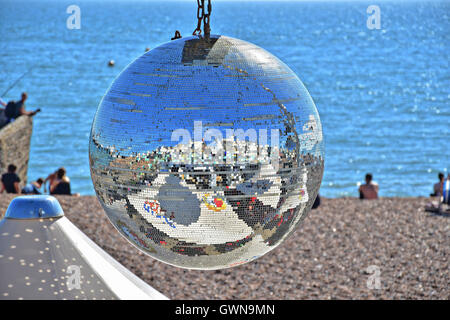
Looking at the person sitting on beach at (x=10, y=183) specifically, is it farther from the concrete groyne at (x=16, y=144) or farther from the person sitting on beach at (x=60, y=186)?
the concrete groyne at (x=16, y=144)

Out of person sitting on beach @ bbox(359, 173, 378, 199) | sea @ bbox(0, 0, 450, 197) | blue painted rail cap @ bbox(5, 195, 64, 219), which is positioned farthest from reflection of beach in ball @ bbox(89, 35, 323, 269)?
person sitting on beach @ bbox(359, 173, 378, 199)

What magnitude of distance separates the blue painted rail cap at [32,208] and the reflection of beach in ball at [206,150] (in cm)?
276

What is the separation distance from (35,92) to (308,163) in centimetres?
4722

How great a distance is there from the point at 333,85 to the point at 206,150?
49827 mm

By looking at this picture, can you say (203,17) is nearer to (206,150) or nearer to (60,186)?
(206,150)

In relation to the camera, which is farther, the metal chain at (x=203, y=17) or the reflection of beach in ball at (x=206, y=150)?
the metal chain at (x=203, y=17)

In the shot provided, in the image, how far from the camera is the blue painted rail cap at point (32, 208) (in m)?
6.47

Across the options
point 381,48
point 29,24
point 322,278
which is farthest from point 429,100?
point 29,24

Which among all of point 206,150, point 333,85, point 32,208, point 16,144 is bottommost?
point 32,208

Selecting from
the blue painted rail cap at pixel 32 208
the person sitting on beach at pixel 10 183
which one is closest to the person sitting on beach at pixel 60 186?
the person sitting on beach at pixel 10 183

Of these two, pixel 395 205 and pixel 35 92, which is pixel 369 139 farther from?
pixel 35 92

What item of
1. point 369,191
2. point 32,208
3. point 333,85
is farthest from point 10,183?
point 333,85

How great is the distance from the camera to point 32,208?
650 cm

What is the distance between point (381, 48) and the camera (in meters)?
78.0
